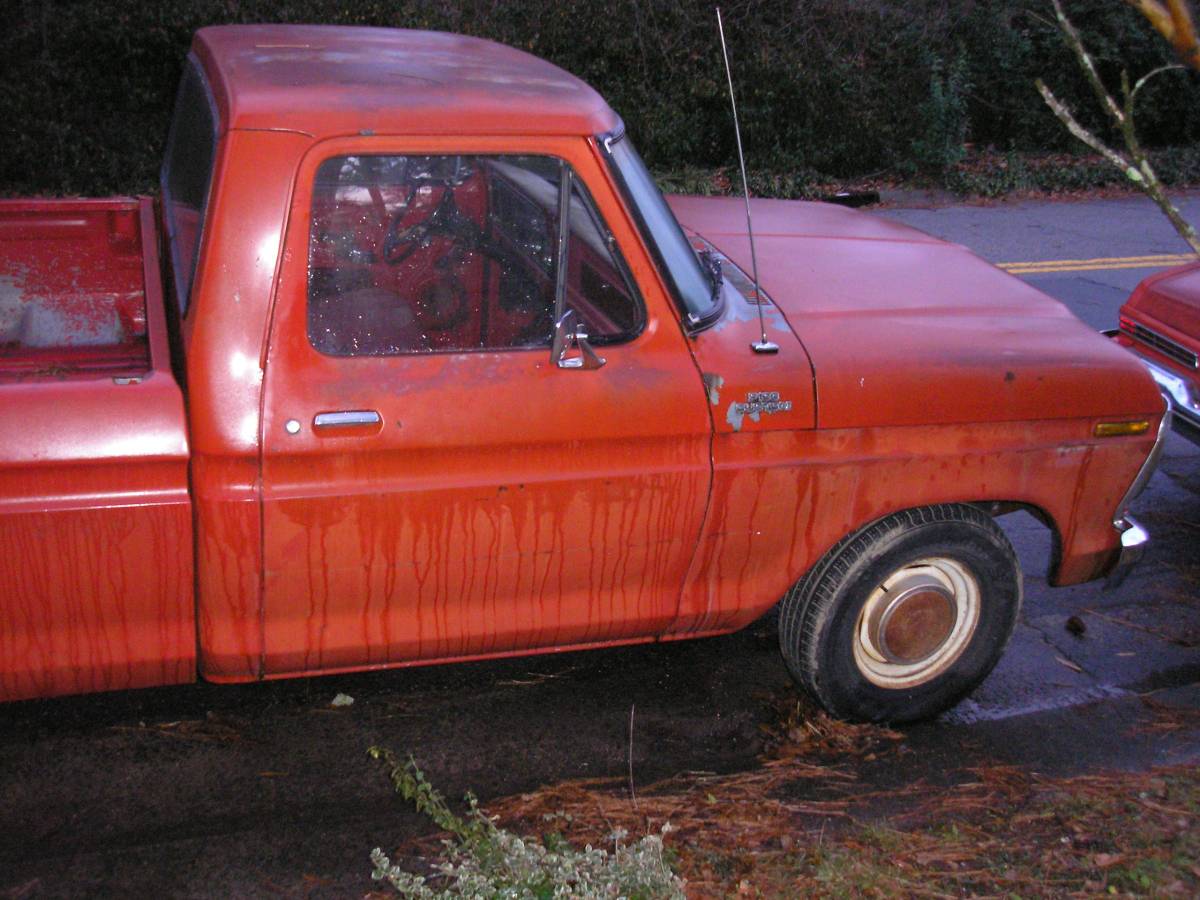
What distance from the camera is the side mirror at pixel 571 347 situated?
10.6ft

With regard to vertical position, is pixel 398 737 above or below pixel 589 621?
below

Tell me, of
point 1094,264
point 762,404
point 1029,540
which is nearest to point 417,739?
point 762,404

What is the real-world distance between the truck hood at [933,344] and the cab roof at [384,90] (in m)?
0.93

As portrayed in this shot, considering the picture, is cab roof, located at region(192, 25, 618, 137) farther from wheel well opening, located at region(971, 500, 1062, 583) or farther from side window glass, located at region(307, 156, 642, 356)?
wheel well opening, located at region(971, 500, 1062, 583)

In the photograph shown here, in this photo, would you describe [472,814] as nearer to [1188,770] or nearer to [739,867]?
[739,867]

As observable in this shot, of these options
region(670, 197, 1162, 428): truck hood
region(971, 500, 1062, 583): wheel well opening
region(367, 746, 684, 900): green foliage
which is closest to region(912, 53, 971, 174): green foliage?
region(971, 500, 1062, 583): wheel well opening

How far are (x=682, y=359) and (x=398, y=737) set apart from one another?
5.00ft

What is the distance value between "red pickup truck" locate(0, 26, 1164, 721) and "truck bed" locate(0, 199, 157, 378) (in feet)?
0.05

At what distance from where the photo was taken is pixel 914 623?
386 cm

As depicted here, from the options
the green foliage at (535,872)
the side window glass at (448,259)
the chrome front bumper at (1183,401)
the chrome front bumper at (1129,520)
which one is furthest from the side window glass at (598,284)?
the chrome front bumper at (1183,401)

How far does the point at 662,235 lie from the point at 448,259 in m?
0.59

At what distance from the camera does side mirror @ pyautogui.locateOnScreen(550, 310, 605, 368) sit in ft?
10.6

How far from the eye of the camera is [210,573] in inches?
121

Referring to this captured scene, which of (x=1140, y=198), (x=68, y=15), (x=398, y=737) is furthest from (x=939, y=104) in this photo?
(x=398, y=737)
